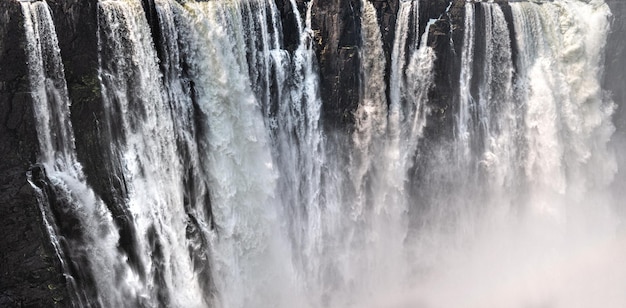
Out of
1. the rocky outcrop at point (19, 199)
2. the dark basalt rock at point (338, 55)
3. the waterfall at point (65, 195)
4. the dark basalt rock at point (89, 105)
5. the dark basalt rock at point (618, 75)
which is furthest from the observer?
the dark basalt rock at point (618, 75)

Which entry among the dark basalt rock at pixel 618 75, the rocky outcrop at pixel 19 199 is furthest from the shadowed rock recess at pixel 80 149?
the dark basalt rock at pixel 618 75

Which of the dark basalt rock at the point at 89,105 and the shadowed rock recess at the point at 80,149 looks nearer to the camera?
the shadowed rock recess at the point at 80,149

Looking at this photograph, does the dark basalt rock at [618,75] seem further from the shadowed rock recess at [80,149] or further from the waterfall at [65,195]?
the waterfall at [65,195]

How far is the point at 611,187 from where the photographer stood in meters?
20.4

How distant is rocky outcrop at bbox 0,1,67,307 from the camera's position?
10133mm

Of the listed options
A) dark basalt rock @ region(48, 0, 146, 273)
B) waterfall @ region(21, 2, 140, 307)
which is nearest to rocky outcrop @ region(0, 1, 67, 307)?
waterfall @ region(21, 2, 140, 307)

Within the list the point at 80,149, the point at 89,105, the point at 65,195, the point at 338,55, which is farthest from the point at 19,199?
the point at 338,55

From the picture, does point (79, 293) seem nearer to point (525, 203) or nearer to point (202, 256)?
point (202, 256)

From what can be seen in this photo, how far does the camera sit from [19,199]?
419 inches

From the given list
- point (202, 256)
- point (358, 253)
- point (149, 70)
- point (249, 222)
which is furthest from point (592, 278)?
point (149, 70)

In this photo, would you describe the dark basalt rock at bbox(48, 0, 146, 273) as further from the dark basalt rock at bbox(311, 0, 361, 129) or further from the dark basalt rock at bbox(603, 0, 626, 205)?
the dark basalt rock at bbox(603, 0, 626, 205)

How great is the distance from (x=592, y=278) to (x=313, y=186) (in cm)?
1022

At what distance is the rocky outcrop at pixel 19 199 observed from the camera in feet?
33.2

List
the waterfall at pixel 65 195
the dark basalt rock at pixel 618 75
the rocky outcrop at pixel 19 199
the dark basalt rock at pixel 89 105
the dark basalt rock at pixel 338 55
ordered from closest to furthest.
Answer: the rocky outcrop at pixel 19 199, the waterfall at pixel 65 195, the dark basalt rock at pixel 89 105, the dark basalt rock at pixel 338 55, the dark basalt rock at pixel 618 75
